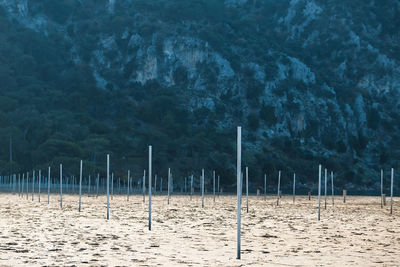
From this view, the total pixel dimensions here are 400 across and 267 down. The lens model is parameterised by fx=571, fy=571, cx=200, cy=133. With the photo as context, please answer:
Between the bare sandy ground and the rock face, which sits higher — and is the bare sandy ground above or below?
below

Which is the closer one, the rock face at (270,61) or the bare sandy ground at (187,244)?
the bare sandy ground at (187,244)

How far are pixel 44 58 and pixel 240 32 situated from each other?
62.2m

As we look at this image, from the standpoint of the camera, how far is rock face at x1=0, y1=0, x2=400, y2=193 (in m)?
152

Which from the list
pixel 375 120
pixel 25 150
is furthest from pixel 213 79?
pixel 25 150

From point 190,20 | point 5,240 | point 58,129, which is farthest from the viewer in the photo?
point 190,20

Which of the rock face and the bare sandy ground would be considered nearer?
the bare sandy ground

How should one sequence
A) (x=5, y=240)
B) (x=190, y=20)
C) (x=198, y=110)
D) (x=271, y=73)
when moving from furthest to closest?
(x=190, y=20) < (x=271, y=73) < (x=198, y=110) < (x=5, y=240)

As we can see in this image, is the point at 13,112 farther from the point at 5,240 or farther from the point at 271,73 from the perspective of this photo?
the point at 5,240

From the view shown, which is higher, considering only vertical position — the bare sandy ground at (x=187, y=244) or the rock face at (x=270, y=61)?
the rock face at (x=270, y=61)

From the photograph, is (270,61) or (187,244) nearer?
(187,244)

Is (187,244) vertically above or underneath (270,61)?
underneath

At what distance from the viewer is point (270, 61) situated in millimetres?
167625

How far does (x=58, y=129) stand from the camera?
124 m

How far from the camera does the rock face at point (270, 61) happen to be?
152000mm
